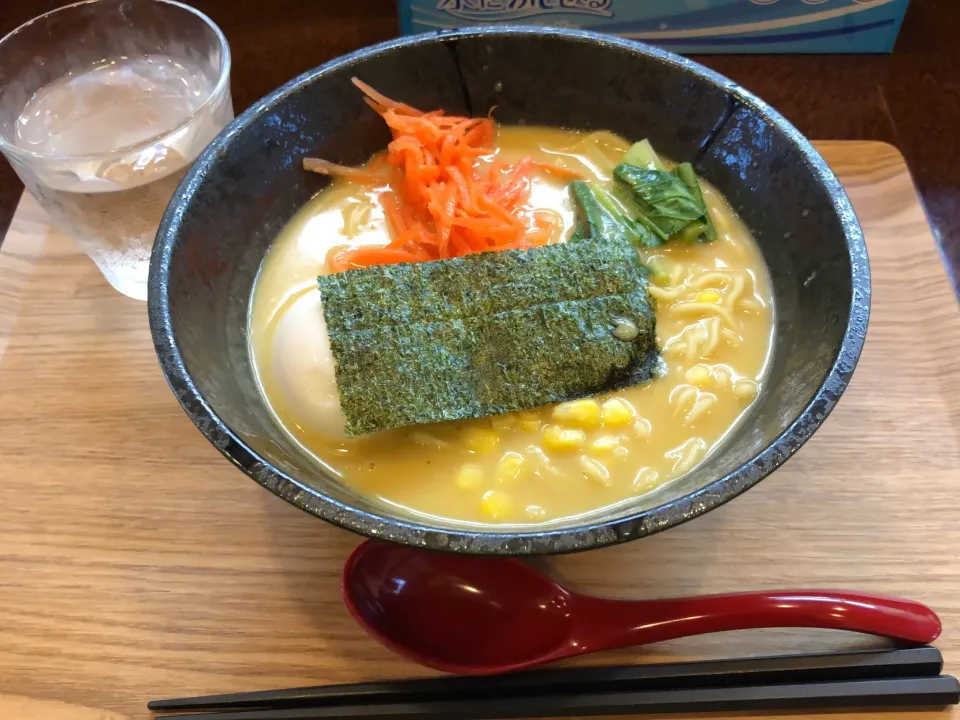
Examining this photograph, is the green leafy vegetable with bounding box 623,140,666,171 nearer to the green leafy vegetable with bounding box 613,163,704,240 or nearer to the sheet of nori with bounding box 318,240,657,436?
the green leafy vegetable with bounding box 613,163,704,240

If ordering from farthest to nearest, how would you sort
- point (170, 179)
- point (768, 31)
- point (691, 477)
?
point (768, 31) → point (170, 179) → point (691, 477)

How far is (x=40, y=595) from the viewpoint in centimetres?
124

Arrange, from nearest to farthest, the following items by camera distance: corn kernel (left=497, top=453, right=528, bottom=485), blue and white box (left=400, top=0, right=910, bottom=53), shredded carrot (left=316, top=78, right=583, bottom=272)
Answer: corn kernel (left=497, top=453, right=528, bottom=485), shredded carrot (left=316, top=78, right=583, bottom=272), blue and white box (left=400, top=0, right=910, bottom=53)

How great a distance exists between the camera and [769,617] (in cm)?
108

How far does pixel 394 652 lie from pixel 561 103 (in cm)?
115

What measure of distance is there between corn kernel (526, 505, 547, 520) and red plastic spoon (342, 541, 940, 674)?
0.27 ft

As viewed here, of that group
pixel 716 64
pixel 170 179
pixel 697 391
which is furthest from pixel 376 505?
pixel 716 64

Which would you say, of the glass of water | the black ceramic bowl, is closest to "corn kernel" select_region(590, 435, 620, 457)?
the black ceramic bowl

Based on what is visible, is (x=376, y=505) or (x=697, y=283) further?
(x=697, y=283)

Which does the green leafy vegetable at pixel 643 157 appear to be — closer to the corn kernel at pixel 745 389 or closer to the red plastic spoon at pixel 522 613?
the corn kernel at pixel 745 389

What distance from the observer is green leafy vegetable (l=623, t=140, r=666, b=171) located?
153 centimetres

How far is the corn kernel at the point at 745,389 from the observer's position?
127 cm

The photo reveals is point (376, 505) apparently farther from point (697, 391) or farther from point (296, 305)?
point (697, 391)

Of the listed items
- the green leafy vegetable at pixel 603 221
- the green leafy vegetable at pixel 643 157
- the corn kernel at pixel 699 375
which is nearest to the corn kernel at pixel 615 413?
the corn kernel at pixel 699 375
